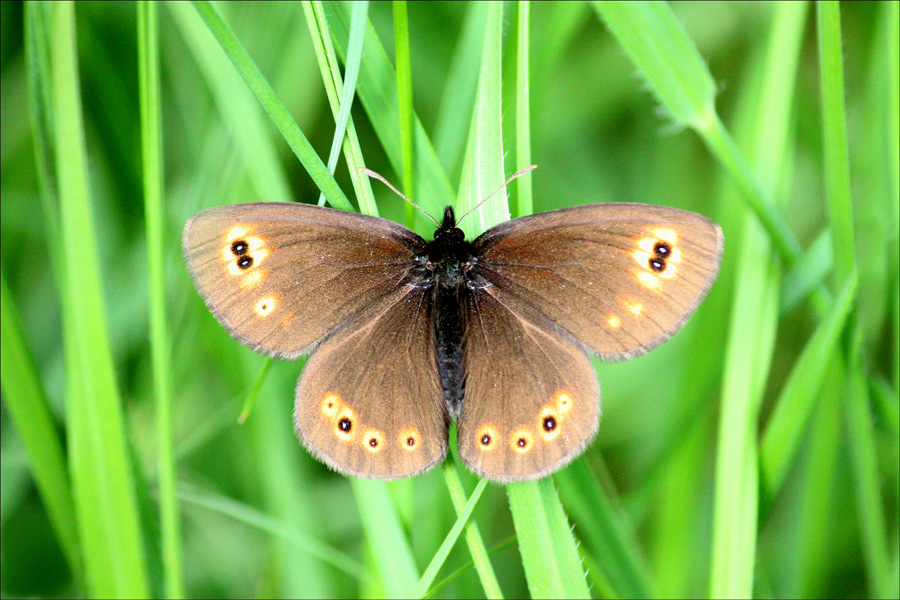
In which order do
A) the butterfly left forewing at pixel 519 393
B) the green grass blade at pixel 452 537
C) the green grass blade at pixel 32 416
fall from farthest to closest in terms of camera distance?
1. the green grass blade at pixel 32 416
2. the butterfly left forewing at pixel 519 393
3. the green grass blade at pixel 452 537

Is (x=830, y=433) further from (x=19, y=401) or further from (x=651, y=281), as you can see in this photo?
(x=19, y=401)

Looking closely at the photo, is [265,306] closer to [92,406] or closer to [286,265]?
[286,265]

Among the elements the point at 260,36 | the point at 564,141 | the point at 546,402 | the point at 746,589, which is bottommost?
the point at 746,589

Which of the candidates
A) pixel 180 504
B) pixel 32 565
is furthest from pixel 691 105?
pixel 32 565

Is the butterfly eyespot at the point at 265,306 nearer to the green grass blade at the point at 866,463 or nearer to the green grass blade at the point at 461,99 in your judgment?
the green grass blade at the point at 461,99

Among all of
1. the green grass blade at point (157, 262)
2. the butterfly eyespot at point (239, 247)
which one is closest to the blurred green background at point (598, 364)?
the green grass blade at point (157, 262)

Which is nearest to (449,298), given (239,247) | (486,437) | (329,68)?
(486,437)
